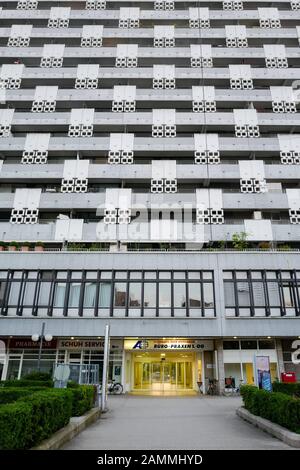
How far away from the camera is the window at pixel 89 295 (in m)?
25.7

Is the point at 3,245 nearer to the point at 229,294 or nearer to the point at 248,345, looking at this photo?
the point at 229,294

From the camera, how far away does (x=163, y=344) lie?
2597cm

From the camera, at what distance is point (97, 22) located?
40.3 metres

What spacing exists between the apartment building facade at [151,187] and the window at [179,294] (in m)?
0.10

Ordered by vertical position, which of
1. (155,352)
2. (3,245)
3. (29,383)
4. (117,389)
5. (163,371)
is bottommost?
(117,389)

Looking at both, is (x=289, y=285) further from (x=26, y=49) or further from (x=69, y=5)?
(x=69, y=5)

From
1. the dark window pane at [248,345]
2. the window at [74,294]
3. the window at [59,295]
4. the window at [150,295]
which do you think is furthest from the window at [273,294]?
the window at [59,295]

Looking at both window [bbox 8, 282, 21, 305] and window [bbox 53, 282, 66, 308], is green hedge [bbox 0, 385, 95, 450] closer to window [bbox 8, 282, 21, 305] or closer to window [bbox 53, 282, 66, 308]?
window [bbox 53, 282, 66, 308]

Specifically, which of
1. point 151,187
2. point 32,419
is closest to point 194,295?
point 151,187

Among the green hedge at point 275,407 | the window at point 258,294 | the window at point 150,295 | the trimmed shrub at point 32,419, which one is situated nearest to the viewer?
the trimmed shrub at point 32,419

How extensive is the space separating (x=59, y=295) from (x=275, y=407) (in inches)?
732

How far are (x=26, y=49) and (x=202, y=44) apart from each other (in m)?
18.7

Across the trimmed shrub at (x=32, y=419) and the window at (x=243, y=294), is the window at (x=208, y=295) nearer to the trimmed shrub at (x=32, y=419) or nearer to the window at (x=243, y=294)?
the window at (x=243, y=294)

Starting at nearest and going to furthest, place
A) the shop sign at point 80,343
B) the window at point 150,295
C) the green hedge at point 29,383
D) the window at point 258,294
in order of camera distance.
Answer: the green hedge at point 29,383, the window at point 258,294, the window at point 150,295, the shop sign at point 80,343
